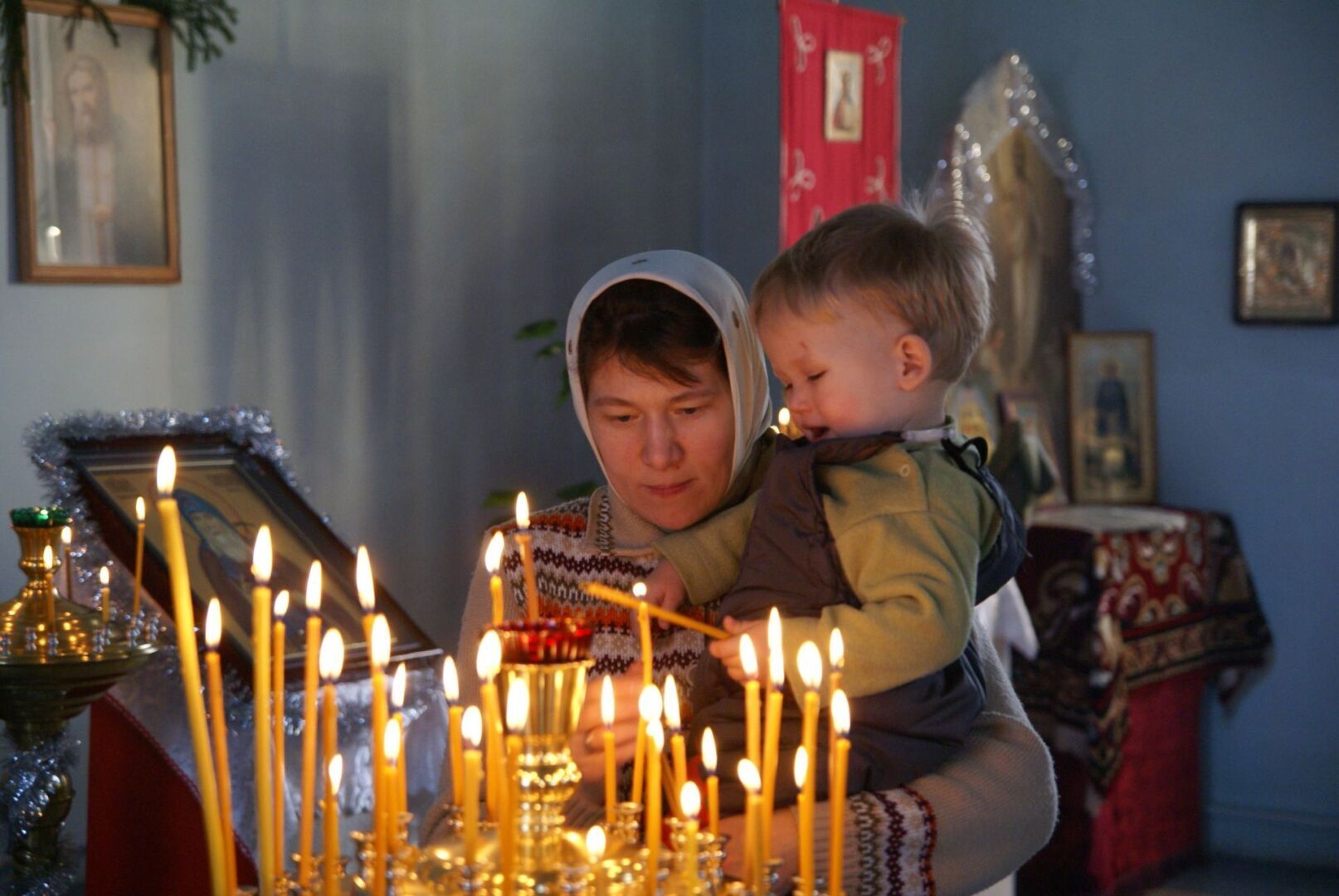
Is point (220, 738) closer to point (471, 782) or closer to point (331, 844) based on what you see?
point (331, 844)

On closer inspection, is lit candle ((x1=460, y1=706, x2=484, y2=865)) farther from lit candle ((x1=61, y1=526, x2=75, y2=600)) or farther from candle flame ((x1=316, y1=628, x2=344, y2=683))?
lit candle ((x1=61, y1=526, x2=75, y2=600))

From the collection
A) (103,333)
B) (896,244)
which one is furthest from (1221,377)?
(896,244)

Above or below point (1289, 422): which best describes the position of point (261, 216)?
above

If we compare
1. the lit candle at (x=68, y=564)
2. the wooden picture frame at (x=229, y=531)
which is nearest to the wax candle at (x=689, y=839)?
the lit candle at (x=68, y=564)

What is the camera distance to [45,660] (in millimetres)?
2338

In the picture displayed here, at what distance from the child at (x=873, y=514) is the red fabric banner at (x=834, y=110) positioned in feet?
9.58

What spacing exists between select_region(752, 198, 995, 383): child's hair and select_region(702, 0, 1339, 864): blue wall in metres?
4.35

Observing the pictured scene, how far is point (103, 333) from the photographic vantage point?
420cm

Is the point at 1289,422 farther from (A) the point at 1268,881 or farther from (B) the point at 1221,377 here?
(A) the point at 1268,881

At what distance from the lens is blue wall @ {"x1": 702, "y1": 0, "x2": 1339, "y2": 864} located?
589cm

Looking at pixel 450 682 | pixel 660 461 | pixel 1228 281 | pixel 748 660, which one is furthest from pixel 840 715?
pixel 1228 281

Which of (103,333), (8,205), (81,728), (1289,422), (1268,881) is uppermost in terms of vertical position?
(8,205)

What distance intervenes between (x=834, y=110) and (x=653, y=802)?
4.37 metres

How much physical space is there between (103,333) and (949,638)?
3.09 metres
